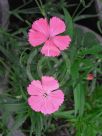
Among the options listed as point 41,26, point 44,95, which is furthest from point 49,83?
point 41,26

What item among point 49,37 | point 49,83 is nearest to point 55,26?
point 49,37

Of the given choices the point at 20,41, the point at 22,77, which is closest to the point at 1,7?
the point at 20,41

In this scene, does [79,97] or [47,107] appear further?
[79,97]

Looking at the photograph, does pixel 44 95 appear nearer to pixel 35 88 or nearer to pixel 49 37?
pixel 35 88

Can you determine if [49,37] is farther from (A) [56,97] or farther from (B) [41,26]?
(A) [56,97]

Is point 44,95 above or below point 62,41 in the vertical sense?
below

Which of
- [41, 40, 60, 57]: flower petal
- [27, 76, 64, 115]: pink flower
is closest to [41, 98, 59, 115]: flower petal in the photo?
[27, 76, 64, 115]: pink flower

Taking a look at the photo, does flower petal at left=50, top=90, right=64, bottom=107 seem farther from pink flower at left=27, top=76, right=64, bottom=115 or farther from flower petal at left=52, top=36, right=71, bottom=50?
flower petal at left=52, top=36, right=71, bottom=50
